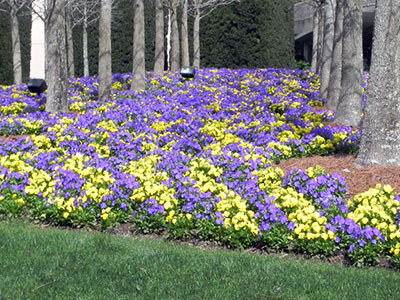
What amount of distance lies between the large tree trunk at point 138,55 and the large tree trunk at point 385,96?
8.47 meters

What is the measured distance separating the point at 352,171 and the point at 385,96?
1.15 meters

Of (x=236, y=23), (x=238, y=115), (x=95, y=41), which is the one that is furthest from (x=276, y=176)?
(x=95, y=41)

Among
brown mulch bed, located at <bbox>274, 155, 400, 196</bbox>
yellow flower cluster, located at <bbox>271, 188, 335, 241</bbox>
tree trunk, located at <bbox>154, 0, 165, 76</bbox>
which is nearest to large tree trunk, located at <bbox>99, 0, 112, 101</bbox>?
tree trunk, located at <bbox>154, 0, 165, 76</bbox>

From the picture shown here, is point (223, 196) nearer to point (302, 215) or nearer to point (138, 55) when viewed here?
point (302, 215)

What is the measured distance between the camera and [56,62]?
526 inches

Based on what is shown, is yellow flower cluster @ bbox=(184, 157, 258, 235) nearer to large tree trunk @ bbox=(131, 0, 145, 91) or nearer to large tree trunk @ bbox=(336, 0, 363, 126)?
large tree trunk @ bbox=(336, 0, 363, 126)

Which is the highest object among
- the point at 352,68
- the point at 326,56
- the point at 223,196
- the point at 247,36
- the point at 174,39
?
the point at 247,36

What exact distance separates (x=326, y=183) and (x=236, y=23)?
60.3 feet

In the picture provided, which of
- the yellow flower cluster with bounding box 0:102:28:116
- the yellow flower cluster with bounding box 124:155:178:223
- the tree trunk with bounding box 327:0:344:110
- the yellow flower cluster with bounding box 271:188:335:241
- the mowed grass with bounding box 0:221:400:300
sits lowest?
the mowed grass with bounding box 0:221:400:300

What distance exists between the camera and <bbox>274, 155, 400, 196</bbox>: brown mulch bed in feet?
26.5

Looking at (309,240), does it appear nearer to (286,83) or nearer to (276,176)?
(276,176)

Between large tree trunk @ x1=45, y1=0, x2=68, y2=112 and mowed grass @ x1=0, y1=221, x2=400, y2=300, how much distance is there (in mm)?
7085

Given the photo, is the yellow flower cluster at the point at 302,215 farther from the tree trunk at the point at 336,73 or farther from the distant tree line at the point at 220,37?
the distant tree line at the point at 220,37

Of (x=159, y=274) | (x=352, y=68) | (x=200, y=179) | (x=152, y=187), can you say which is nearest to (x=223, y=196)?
(x=200, y=179)
